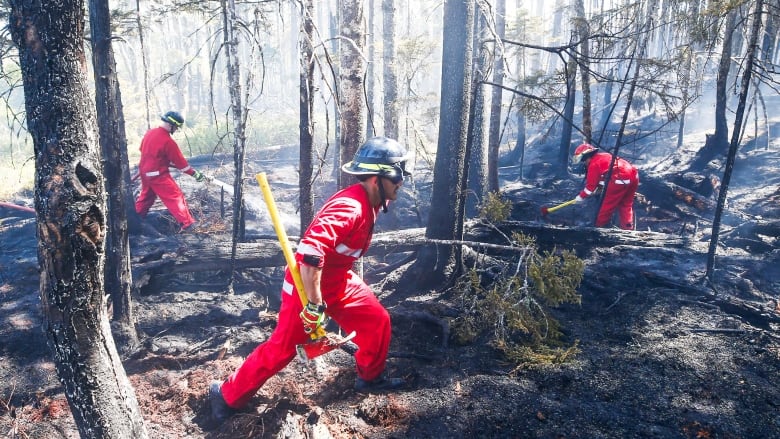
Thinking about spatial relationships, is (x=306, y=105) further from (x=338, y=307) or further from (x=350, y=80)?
(x=338, y=307)

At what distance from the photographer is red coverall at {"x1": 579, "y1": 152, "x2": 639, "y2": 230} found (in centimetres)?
821

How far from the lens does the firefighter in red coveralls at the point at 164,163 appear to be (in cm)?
805

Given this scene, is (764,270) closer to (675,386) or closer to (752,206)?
(675,386)

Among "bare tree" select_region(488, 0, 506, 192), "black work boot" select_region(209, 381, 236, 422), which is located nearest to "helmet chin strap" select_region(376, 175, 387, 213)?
"black work boot" select_region(209, 381, 236, 422)

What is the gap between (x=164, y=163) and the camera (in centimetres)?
823

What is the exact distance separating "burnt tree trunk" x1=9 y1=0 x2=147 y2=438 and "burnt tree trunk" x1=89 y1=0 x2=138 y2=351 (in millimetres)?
2795

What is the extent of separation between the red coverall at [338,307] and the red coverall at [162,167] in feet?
18.3

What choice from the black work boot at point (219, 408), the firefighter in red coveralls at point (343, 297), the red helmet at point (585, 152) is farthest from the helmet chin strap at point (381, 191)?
the red helmet at point (585, 152)

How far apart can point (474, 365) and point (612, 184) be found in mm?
5472

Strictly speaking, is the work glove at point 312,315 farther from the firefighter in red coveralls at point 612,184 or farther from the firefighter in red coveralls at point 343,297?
the firefighter in red coveralls at point 612,184

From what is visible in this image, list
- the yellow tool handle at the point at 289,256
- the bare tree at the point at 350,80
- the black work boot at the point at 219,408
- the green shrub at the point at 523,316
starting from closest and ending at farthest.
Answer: the yellow tool handle at the point at 289,256 → the black work boot at the point at 219,408 → the green shrub at the point at 523,316 → the bare tree at the point at 350,80

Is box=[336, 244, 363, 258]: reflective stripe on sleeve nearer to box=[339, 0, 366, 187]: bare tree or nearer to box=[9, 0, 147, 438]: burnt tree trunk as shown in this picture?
box=[9, 0, 147, 438]: burnt tree trunk

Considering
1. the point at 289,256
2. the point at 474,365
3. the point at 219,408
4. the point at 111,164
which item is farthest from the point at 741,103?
the point at 111,164

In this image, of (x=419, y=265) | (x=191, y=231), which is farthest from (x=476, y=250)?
(x=191, y=231)
